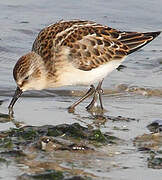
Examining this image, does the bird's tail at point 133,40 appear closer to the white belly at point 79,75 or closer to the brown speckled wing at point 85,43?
the brown speckled wing at point 85,43

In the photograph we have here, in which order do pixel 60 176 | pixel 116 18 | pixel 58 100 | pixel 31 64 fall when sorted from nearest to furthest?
pixel 60 176 < pixel 31 64 < pixel 58 100 < pixel 116 18

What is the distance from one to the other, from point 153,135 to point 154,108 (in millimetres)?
1295

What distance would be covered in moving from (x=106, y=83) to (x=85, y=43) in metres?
1.19

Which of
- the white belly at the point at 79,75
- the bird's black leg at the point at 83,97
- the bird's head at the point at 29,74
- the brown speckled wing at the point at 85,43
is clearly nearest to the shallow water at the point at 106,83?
the bird's black leg at the point at 83,97

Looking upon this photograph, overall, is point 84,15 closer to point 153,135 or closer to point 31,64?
point 31,64

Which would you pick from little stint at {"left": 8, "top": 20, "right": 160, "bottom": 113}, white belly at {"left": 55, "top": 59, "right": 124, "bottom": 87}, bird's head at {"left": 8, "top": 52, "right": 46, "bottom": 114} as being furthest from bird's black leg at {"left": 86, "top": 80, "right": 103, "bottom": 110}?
bird's head at {"left": 8, "top": 52, "right": 46, "bottom": 114}

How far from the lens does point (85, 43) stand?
7840 millimetres

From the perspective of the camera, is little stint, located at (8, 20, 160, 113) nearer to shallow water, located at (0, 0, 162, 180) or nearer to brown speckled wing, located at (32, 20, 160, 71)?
brown speckled wing, located at (32, 20, 160, 71)

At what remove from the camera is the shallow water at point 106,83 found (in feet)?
18.6

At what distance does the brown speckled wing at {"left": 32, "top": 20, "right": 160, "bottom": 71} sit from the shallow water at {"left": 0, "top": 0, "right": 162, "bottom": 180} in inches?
23.8

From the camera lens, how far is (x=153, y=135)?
6449 millimetres

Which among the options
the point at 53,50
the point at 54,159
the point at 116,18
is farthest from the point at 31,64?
the point at 116,18

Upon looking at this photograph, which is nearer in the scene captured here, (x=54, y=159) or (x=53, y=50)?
(x=54, y=159)

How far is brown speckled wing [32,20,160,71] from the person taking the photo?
772 centimetres
